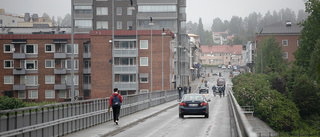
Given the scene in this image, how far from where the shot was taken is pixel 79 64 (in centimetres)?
8412

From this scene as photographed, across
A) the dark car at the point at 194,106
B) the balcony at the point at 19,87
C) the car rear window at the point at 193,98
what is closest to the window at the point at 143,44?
the balcony at the point at 19,87

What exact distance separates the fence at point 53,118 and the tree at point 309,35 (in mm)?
49249

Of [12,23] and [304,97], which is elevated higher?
[12,23]

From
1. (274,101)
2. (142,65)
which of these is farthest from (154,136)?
(142,65)

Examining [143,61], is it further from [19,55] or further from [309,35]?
[309,35]

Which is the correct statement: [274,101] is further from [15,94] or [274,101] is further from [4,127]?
[4,127]

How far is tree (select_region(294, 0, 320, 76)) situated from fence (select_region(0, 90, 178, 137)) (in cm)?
4925

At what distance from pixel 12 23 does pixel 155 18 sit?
224ft

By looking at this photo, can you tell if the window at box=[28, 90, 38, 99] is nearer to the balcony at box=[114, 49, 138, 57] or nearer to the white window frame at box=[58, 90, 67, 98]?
the white window frame at box=[58, 90, 67, 98]

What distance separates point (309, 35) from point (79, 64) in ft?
129

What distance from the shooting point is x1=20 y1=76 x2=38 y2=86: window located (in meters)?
83.2

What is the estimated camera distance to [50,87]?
8319 centimetres

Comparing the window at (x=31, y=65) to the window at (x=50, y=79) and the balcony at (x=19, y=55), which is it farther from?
the window at (x=50, y=79)

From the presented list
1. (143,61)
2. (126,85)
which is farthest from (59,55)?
(143,61)
